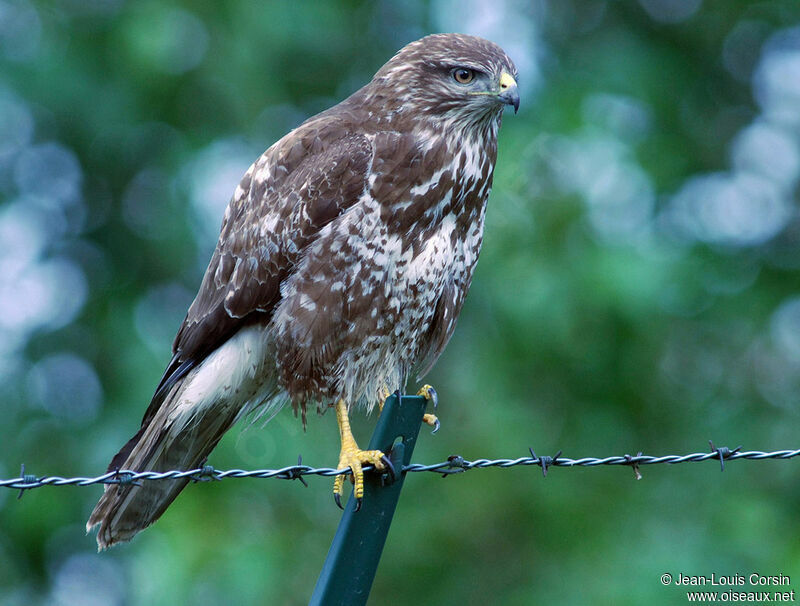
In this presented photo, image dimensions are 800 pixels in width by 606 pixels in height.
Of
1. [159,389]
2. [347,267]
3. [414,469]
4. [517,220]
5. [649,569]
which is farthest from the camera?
[517,220]

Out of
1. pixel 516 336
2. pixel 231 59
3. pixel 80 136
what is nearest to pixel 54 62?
pixel 80 136

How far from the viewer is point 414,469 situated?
9.70 feet

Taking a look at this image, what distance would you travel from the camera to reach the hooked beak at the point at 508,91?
361cm

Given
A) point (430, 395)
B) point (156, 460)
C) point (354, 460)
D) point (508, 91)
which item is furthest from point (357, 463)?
point (508, 91)

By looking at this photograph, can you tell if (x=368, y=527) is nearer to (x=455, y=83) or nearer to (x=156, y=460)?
(x=156, y=460)

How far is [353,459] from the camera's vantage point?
336 centimetres

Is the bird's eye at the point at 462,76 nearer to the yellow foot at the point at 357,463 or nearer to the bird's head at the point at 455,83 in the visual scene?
the bird's head at the point at 455,83

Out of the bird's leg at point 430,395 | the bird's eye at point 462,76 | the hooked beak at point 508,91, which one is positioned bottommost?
the bird's leg at point 430,395

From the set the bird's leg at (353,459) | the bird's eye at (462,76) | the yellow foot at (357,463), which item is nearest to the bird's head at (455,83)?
the bird's eye at (462,76)

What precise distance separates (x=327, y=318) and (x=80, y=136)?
12.8 feet

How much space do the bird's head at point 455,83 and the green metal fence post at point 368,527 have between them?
3.93 feet

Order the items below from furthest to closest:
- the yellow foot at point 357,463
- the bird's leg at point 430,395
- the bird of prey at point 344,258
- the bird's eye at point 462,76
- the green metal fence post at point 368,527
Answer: the bird's eye at point 462,76 → the bird of prey at point 344,258 → the bird's leg at point 430,395 → the yellow foot at point 357,463 → the green metal fence post at point 368,527

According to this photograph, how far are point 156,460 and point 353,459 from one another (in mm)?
950

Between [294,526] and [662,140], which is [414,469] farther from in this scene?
[662,140]
